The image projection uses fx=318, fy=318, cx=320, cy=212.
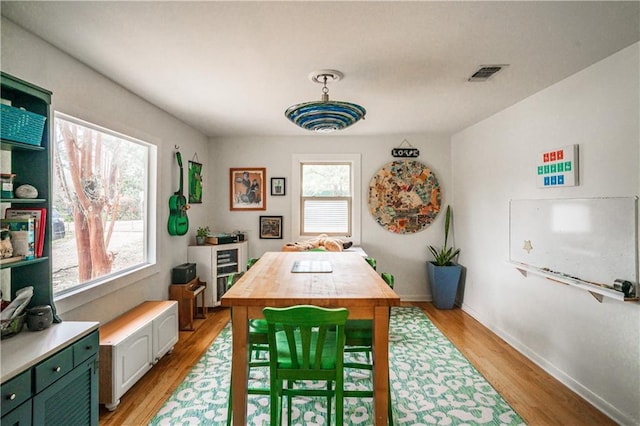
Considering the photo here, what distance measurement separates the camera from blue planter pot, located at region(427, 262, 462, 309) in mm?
4285

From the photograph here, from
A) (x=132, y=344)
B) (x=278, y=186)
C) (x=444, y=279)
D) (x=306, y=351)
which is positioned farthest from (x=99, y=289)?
(x=444, y=279)

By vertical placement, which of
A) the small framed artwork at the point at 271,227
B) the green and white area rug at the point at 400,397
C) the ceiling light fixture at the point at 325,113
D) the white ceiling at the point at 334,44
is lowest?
the green and white area rug at the point at 400,397

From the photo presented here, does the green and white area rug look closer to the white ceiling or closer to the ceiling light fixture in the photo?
the ceiling light fixture

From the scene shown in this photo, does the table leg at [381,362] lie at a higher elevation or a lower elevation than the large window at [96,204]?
lower

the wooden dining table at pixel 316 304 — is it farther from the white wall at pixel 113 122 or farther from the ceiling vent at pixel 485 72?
the ceiling vent at pixel 485 72

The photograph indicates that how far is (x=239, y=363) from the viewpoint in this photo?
5.86 feet

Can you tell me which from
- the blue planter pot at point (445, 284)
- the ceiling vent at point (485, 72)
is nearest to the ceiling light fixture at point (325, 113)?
the ceiling vent at point (485, 72)

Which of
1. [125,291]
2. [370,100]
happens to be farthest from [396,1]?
[125,291]

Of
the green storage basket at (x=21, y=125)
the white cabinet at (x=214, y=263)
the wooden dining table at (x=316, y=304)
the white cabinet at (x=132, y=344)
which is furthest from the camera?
the white cabinet at (x=214, y=263)

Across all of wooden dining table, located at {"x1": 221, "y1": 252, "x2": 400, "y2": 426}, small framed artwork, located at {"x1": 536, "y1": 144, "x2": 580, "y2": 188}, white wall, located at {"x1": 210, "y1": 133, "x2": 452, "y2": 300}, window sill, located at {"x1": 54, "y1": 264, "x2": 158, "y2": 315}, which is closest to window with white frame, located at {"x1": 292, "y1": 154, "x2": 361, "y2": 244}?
white wall, located at {"x1": 210, "y1": 133, "x2": 452, "y2": 300}

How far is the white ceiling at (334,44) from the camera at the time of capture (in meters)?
1.69

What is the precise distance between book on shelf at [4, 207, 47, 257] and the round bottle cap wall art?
3759 mm

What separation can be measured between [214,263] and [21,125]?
2.79 metres

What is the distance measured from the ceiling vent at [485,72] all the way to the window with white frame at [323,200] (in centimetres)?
239
